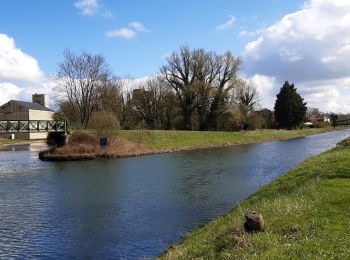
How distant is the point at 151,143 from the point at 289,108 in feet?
181

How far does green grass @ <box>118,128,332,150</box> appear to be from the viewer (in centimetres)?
6003

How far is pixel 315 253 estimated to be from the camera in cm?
763

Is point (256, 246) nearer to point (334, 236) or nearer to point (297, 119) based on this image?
point (334, 236)

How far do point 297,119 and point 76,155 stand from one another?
7047 cm

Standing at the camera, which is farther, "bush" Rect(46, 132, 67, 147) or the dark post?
"bush" Rect(46, 132, 67, 147)

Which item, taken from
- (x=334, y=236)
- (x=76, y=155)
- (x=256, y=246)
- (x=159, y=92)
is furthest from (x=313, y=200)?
(x=159, y=92)

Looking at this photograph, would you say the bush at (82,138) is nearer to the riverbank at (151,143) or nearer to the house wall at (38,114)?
the riverbank at (151,143)

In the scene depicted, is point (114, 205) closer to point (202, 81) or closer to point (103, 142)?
point (103, 142)

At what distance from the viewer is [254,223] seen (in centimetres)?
934

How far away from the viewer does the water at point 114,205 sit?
48.4ft

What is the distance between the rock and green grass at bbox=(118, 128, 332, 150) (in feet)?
158

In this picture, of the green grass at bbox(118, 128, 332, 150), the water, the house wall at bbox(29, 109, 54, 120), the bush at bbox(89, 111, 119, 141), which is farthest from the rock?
the house wall at bbox(29, 109, 54, 120)

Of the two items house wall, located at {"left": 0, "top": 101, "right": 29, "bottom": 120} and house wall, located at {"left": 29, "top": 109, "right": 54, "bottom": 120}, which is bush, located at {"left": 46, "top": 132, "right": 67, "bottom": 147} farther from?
house wall, located at {"left": 29, "top": 109, "right": 54, "bottom": 120}

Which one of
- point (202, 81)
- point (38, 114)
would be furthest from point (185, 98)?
point (38, 114)
